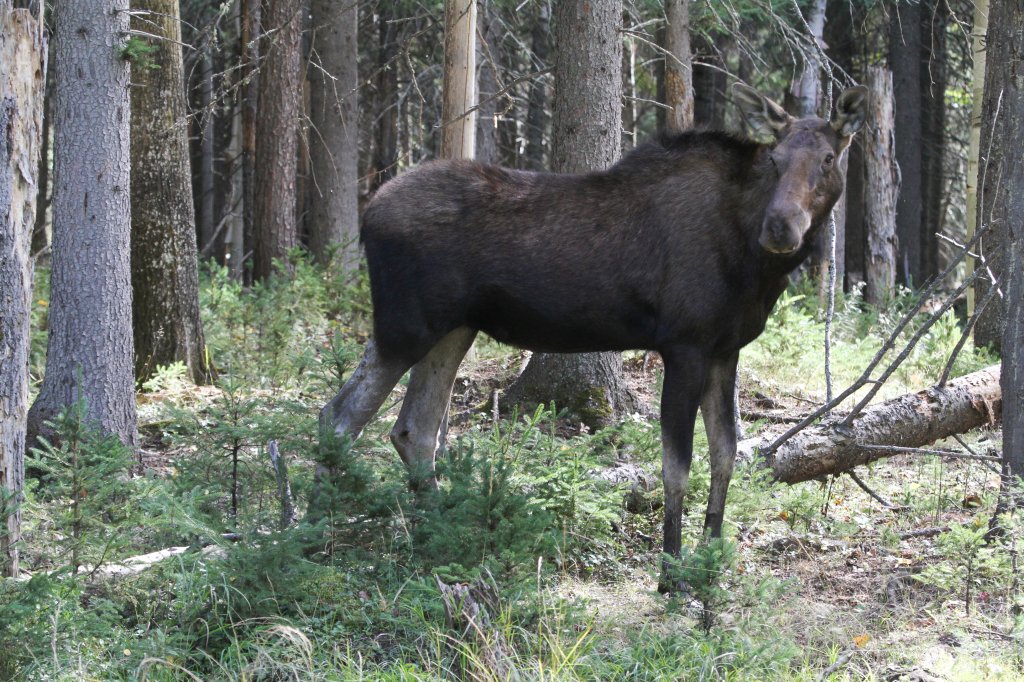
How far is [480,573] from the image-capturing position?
496cm

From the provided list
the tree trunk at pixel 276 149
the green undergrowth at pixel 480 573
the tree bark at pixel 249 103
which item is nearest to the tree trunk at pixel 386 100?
the tree bark at pixel 249 103

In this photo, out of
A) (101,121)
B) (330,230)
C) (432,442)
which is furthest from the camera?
(330,230)

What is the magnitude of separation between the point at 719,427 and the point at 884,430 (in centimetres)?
190

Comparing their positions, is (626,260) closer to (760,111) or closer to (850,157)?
(760,111)

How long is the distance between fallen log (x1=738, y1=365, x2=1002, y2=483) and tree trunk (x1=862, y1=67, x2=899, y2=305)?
29.0 feet

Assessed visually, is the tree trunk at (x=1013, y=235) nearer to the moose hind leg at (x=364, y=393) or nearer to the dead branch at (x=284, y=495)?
the moose hind leg at (x=364, y=393)

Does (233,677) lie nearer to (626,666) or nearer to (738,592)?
(626,666)

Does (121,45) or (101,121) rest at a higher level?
(121,45)

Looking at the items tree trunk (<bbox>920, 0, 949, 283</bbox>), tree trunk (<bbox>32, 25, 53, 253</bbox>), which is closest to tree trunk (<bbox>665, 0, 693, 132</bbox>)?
tree trunk (<bbox>32, 25, 53, 253</bbox>)

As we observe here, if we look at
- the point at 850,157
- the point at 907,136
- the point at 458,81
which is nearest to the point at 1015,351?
the point at 458,81

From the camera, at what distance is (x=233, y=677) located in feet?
14.8

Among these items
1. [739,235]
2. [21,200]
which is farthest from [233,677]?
[739,235]

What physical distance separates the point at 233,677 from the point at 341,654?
0.49 m

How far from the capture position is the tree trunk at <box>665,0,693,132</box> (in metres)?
10.3
